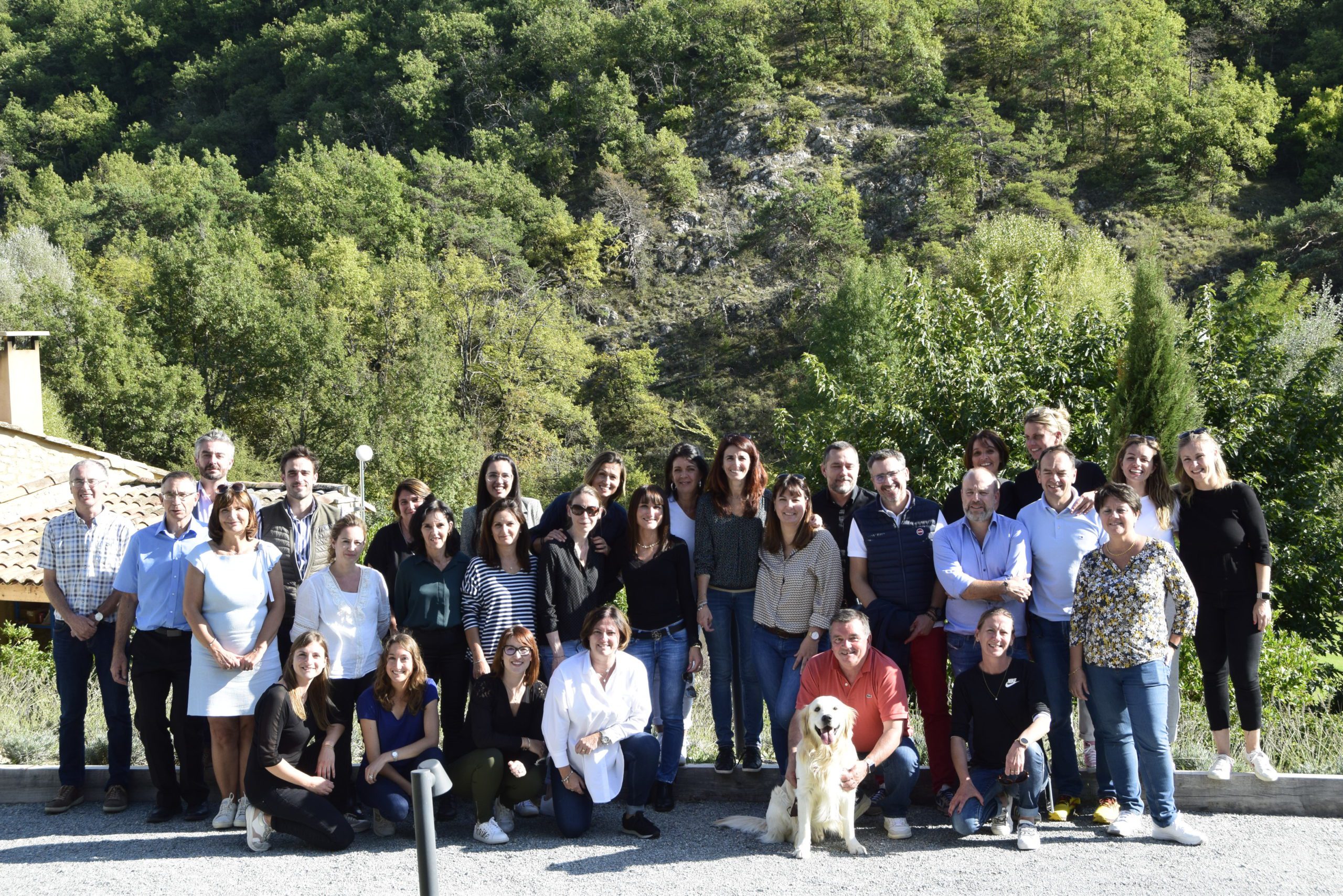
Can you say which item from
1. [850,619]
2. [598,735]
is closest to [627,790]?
[598,735]

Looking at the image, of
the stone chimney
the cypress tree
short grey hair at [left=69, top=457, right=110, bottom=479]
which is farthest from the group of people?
the stone chimney

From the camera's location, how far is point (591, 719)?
17.0 ft

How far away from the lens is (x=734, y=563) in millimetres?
5660

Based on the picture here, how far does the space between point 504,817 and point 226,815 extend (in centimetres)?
141

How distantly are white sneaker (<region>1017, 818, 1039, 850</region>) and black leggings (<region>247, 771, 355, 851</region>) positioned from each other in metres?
3.12

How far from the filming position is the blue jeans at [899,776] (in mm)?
4957

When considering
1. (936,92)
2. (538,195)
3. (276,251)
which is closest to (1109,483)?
(276,251)

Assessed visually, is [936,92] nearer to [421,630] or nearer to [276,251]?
[276,251]

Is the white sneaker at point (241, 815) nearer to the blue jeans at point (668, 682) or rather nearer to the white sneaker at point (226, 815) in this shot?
the white sneaker at point (226, 815)

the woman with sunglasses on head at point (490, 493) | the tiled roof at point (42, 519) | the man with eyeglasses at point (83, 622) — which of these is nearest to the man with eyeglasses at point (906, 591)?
the woman with sunglasses on head at point (490, 493)

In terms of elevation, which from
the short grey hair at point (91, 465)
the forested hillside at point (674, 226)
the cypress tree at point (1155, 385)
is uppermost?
the forested hillside at point (674, 226)

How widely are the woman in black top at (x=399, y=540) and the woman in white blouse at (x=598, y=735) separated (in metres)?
1.19

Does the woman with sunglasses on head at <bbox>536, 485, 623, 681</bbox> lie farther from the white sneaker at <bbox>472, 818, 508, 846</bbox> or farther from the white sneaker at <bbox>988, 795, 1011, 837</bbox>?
the white sneaker at <bbox>988, 795, 1011, 837</bbox>

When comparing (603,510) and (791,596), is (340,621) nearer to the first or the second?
(603,510)
